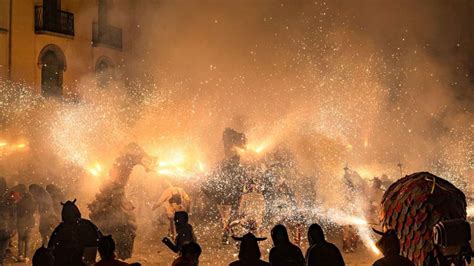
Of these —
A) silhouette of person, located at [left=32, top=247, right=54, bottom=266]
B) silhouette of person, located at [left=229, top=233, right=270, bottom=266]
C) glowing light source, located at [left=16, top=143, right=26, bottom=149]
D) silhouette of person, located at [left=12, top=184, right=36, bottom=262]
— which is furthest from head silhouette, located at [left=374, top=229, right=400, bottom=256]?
glowing light source, located at [left=16, top=143, right=26, bottom=149]

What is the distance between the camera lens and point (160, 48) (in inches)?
668

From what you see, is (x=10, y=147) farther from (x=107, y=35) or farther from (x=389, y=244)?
(x=389, y=244)

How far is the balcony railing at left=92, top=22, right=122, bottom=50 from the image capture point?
1825 cm

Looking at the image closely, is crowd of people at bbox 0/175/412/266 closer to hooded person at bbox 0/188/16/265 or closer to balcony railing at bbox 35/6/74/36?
hooded person at bbox 0/188/16/265

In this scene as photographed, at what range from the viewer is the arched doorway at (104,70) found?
722 inches

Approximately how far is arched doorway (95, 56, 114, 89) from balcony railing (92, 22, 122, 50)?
41 cm

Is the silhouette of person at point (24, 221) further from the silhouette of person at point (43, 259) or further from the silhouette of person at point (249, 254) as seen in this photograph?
the silhouette of person at point (249, 254)

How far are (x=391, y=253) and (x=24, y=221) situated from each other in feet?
21.5

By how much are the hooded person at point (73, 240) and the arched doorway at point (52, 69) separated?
11.9 metres

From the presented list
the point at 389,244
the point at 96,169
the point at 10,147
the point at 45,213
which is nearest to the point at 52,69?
the point at 10,147

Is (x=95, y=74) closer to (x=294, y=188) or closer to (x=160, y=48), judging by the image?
(x=160, y=48)

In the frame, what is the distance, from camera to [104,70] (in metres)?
18.6

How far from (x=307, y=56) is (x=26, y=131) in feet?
21.5

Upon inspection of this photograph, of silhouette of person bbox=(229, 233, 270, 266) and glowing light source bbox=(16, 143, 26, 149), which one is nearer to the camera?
silhouette of person bbox=(229, 233, 270, 266)
